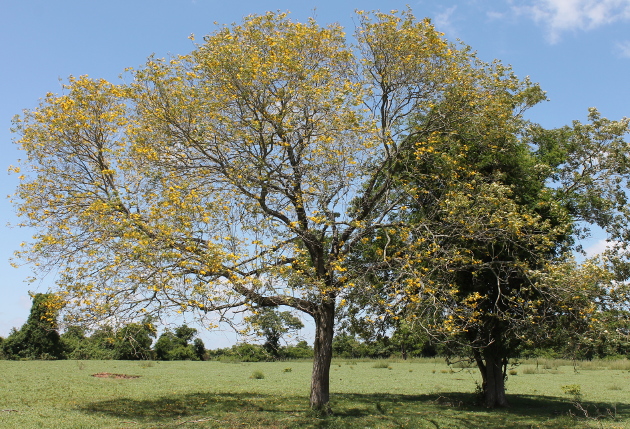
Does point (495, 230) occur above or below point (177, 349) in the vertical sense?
above

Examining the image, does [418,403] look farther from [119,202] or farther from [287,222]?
[119,202]

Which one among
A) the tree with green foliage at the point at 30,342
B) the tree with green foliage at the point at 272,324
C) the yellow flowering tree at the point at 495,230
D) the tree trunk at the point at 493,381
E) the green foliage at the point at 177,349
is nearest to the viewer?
the tree with green foliage at the point at 272,324

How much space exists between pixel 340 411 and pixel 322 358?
218cm

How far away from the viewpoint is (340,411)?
53.0 feet

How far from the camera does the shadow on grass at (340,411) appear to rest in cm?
1401

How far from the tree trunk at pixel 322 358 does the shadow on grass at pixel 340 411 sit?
531mm

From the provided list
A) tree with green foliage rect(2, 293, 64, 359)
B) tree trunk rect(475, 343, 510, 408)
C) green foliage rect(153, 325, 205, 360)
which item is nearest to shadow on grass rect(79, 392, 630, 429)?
tree trunk rect(475, 343, 510, 408)

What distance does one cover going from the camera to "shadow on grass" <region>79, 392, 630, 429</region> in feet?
46.0

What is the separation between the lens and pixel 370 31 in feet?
52.3

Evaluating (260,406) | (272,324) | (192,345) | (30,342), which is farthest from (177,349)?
(272,324)

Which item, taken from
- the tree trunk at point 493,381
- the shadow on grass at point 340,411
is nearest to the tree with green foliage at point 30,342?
the shadow on grass at point 340,411

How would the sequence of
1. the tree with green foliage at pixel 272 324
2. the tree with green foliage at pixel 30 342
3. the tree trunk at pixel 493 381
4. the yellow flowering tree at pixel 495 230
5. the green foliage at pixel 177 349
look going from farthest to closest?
the green foliage at pixel 177 349 → the tree with green foliage at pixel 30 342 → the tree trunk at pixel 493 381 → the yellow flowering tree at pixel 495 230 → the tree with green foliage at pixel 272 324

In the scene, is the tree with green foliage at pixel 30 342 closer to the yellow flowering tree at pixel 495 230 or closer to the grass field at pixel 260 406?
the grass field at pixel 260 406

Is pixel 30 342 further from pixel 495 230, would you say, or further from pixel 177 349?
pixel 495 230
